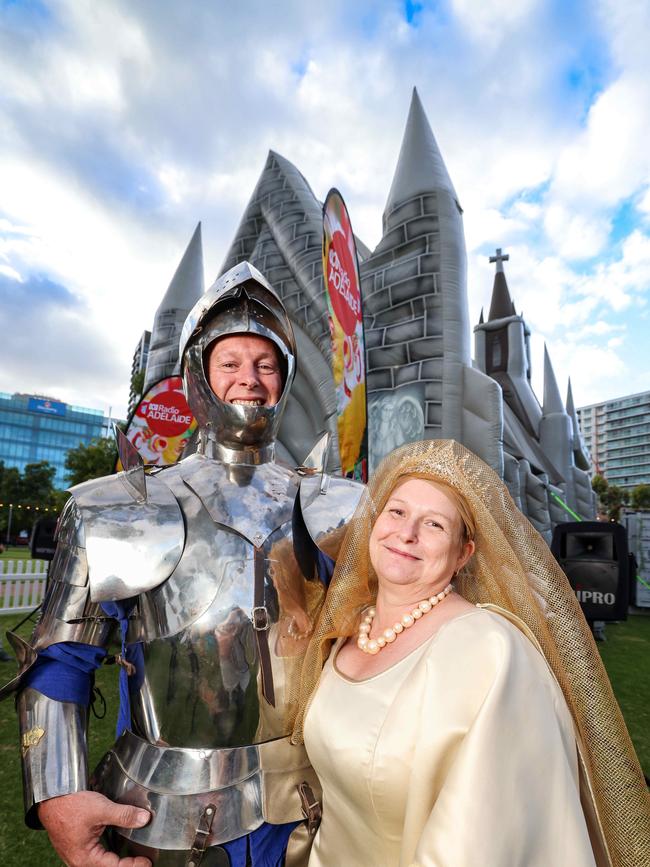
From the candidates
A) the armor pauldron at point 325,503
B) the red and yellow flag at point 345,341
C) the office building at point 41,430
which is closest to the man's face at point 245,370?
the armor pauldron at point 325,503

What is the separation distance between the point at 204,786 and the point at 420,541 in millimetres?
825

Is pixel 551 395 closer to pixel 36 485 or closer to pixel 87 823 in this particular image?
pixel 87 823

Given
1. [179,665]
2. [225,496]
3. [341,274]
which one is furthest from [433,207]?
[179,665]

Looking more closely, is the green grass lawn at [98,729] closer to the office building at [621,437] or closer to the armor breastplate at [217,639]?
the armor breastplate at [217,639]

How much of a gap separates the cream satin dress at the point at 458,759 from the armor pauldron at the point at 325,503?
485mm

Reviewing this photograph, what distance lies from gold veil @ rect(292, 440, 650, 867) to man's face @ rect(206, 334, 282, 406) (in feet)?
1.69

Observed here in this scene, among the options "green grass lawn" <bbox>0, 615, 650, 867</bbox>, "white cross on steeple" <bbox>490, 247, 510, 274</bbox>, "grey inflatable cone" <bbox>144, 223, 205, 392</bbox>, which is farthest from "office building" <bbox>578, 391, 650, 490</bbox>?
"grey inflatable cone" <bbox>144, 223, 205, 392</bbox>

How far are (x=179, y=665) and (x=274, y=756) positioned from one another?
35 cm

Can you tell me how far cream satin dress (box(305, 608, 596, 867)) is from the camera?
2.53ft

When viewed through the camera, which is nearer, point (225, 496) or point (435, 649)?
point (435, 649)

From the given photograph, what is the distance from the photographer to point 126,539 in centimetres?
130

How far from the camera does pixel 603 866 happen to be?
36.4 inches

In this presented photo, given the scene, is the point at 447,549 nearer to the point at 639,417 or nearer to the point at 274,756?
the point at 274,756

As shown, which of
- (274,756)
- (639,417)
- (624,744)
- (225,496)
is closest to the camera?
(624,744)
